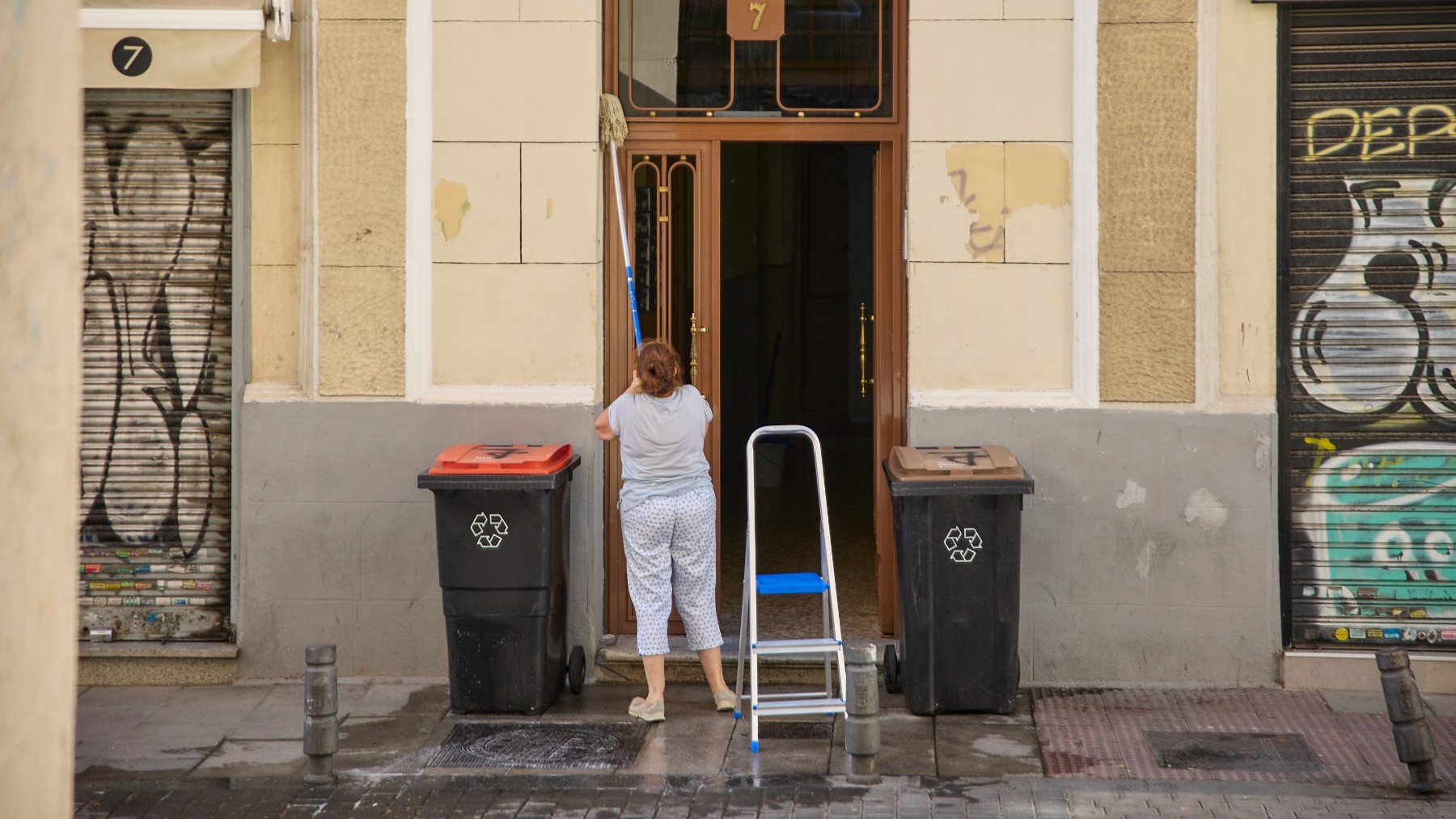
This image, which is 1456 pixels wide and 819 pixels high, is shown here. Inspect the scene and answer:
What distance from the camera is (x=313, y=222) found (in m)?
7.29

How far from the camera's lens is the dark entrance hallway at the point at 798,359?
9.47 meters

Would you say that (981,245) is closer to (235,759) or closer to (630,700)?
(630,700)

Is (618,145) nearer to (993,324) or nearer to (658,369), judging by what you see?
(658,369)

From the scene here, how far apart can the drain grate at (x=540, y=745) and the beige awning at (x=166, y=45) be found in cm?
338

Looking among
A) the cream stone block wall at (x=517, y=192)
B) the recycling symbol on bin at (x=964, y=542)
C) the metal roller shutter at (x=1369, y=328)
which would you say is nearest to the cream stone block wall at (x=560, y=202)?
the cream stone block wall at (x=517, y=192)

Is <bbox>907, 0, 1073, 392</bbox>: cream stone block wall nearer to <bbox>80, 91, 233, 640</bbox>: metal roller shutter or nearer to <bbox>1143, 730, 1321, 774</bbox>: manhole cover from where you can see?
<bbox>1143, 730, 1321, 774</bbox>: manhole cover

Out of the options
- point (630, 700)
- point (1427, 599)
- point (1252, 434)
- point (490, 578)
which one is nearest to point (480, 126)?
point (490, 578)

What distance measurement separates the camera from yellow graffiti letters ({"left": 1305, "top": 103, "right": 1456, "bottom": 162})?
704 centimetres

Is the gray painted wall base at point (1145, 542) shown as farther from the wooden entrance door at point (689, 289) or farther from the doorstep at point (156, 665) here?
the doorstep at point (156, 665)

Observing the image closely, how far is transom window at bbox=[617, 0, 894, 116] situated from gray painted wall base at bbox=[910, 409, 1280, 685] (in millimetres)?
1794

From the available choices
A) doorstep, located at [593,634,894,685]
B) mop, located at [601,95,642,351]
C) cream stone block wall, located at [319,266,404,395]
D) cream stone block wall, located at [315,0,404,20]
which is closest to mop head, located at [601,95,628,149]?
mop, located at [601,95,642,351]

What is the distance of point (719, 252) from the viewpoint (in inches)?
296

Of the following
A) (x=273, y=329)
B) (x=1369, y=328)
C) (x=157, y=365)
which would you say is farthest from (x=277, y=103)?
(x=1369, y=328)

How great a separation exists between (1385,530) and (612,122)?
14.3ft
